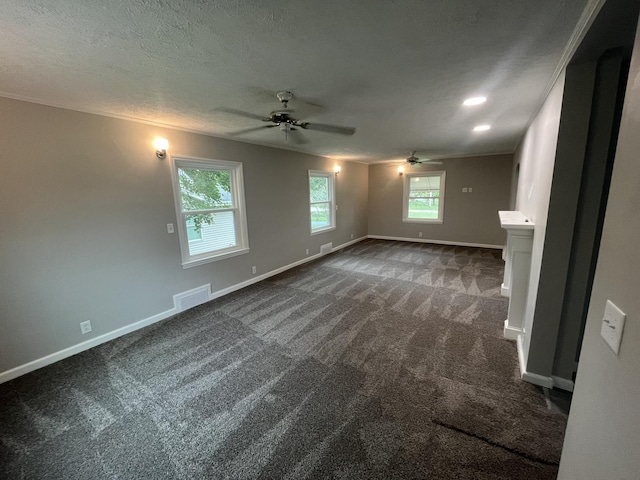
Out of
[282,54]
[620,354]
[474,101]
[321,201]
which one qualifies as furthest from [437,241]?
[620,354]

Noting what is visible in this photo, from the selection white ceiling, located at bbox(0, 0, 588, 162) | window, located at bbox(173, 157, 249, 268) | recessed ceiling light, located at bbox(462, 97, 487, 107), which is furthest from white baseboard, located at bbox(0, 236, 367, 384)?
recessed ceiling light, located at bbox(462, 97, 487, 107)

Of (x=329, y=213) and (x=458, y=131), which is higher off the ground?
(x=458, y=131)

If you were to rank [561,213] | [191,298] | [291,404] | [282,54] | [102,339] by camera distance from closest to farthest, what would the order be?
1. [282,54]
2. [561,213]
3. [291,404]
4. [102,339]
5. [191,298]

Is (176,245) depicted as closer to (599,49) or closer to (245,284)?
(245,284)

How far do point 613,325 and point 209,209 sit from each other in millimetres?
3997

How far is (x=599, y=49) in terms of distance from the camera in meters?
1.46

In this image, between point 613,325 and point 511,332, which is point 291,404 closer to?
point 613,325

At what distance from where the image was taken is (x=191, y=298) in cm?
356

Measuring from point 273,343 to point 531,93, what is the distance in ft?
11.4

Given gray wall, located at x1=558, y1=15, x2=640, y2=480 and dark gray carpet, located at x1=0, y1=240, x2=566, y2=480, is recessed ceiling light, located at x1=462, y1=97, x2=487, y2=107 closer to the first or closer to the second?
gray wall, located at x1=558, y1=15, x2=640, y2=480

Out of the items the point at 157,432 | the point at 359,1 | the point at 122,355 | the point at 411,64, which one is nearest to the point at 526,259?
the point at 411,64

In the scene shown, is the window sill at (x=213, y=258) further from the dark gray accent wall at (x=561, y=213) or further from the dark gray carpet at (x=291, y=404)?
the dark gray accent wall at (x=561, y=213)

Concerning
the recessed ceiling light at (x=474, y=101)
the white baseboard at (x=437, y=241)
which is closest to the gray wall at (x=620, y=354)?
the recessed ceiling light at (x=474, y=101)

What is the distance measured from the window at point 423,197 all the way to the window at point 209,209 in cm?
516
